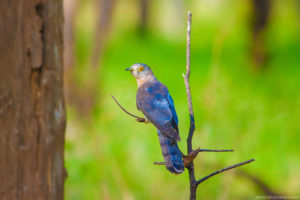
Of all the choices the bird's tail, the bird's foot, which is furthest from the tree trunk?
the bird's foot

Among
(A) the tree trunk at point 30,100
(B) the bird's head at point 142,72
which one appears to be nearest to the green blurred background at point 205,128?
(B) the bird's head at point 142,72

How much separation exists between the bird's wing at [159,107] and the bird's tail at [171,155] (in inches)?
1.0

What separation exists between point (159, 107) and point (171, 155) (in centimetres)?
38

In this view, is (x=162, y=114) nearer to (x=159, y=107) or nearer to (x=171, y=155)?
(x=159, y=107)

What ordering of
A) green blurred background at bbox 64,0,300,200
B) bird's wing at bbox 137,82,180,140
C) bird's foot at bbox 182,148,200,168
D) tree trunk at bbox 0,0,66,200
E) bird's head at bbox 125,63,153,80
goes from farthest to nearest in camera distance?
green blurred background at bbox 64,0,300,200 < bird's head at bbox 125,63,153,80 < tree trunk at bbox 0,0,66,200 < bird's wing at bbox 137,82,180,140 < bird's foot at bbox 182,148,200,168

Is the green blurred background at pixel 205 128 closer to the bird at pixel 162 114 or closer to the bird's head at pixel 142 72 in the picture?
the bird's head at pixel 142 72

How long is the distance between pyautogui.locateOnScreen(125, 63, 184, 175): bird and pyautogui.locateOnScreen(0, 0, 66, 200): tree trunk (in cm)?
45

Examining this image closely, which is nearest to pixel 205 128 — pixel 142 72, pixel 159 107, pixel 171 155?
pixel 142 72

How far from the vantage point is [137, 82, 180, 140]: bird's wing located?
5.39 feet

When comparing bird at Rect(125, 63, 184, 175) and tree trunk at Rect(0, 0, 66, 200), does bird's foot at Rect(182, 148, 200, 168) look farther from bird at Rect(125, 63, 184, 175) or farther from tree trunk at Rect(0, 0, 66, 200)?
tree trunk at Rect(0, 0, 66, 200)

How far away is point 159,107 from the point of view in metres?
1.82

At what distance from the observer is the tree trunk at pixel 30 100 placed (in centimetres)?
201

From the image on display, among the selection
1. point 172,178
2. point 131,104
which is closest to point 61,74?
point 172,178

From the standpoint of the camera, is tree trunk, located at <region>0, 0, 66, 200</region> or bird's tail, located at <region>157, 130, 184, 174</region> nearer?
bird's tail, located at <region>157, 130, 184, 174</region>
